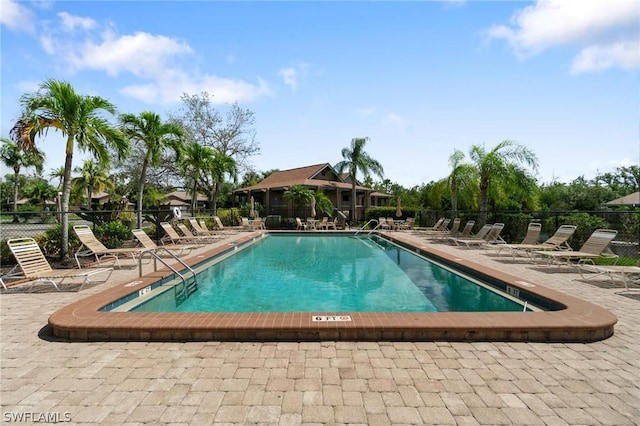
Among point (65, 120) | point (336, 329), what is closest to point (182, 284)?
point (336, 329)

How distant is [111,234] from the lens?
35.4 ft

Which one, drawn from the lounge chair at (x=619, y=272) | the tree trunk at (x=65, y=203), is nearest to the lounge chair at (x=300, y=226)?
the tree trunk at (x=65, y=203)

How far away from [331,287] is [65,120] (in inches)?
301

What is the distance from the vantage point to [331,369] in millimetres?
3217

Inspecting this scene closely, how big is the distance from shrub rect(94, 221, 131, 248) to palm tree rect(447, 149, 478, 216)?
16.4 m

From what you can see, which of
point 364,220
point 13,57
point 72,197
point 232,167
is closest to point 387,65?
point 13,57

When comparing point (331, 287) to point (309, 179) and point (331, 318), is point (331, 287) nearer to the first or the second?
point (331, 318)

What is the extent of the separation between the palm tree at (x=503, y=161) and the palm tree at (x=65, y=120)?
→ 1535cm

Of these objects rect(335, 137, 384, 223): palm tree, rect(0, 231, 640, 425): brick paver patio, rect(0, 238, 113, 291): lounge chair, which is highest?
rect(335, 137, 384, 223): palm tree

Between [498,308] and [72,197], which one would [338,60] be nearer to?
[498,308]

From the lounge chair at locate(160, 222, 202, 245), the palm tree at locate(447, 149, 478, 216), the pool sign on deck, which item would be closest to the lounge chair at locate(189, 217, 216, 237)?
the lounge chair at locate(160, 222, 202, 245)

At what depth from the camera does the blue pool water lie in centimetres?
634

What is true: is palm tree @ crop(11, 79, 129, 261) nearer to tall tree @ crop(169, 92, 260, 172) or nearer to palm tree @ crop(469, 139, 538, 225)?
palm tree @ crop(469, 139, 538, 225)

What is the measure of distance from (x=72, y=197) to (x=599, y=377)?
40.0 m
